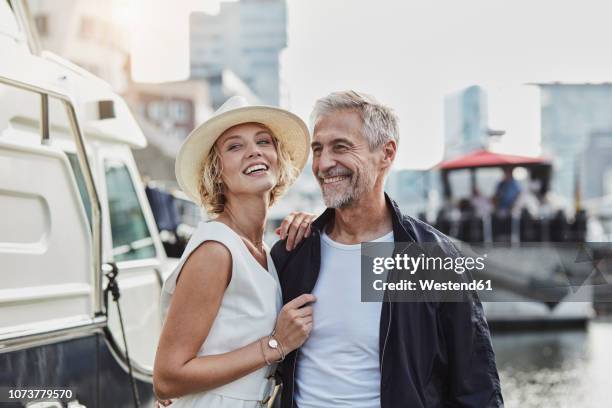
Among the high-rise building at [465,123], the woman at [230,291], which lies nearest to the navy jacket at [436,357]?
the woman at [230,291]

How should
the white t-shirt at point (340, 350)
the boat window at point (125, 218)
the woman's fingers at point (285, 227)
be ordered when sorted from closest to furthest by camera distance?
the white t-shirt at point (340, 350)
the woman's fingers at point (285, 227)
the boat window at point (125, 218)

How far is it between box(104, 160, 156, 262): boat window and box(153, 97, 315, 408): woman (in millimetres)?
1823

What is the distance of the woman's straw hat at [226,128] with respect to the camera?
2342mm

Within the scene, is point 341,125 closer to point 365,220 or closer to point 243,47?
point 365,220

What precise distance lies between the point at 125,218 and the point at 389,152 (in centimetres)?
Result: 234

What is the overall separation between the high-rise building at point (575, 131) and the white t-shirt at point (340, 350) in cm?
1005

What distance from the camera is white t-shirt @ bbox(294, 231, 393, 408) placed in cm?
217

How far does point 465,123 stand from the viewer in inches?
652

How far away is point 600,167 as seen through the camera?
49.2ft

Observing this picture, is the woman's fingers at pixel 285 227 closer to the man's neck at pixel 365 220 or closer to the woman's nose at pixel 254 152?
the man's neck at pixel 365 220

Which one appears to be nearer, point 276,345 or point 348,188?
point 276,345

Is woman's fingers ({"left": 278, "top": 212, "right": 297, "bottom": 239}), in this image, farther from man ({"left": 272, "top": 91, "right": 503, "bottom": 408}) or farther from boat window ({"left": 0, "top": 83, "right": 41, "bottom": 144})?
boat window ({"left": 0, "top": 83, "right": 41, "bottom": 144})

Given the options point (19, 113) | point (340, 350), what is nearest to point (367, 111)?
point (340, 350)

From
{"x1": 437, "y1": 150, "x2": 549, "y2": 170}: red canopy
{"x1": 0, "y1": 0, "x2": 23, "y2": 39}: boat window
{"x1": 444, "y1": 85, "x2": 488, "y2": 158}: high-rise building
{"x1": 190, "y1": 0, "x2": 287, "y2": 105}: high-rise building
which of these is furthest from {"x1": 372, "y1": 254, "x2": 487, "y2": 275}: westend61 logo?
{"x1": 190, "y1": 0, "x2": 287, "y2": 105}: high-rise building
